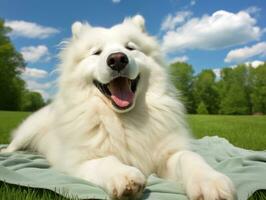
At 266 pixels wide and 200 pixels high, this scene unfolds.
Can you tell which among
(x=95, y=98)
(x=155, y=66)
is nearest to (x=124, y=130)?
(x=95, y=98)

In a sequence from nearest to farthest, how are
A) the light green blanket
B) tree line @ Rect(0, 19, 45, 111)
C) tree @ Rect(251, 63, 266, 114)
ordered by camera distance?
the light green blanket < tree line @ Rect(0, 19, 45, 111) < tree @ Rect(251, 63, 266, 114)

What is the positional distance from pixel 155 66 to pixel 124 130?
900mm

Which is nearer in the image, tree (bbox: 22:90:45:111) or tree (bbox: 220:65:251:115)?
tree (bbox: 220:65:251:115)

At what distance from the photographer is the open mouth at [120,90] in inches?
153

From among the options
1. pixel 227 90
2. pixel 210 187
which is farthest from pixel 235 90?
pixel 210 187

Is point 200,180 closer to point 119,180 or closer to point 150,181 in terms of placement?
point 119,180

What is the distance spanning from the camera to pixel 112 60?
12.3ft

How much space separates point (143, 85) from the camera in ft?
13.5

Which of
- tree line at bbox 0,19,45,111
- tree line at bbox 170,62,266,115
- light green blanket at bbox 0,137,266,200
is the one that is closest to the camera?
light green blanket at bbox 0,137,266,200

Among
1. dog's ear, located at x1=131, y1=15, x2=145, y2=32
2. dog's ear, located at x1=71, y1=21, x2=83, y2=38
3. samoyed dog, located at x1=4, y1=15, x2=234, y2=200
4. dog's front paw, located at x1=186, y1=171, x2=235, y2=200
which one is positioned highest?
dog's ear, located at x1=131, y1=15, x2=145, y2=32

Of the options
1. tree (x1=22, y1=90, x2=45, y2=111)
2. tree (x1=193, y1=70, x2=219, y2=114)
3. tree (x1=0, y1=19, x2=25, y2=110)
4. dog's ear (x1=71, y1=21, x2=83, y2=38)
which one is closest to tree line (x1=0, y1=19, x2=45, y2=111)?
tree (x1=0, y1=19, x2=25, y2=110)

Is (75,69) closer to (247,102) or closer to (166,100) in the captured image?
(166,100)

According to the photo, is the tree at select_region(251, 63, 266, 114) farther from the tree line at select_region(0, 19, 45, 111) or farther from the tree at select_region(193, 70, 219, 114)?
the tree line at select_region(0, 19, 45, 111)

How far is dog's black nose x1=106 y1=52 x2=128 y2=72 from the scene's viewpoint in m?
3.75
